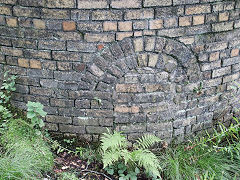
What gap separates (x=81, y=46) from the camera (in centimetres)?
259

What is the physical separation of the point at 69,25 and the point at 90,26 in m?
0.21

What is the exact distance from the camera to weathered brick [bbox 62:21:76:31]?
8.22 feet

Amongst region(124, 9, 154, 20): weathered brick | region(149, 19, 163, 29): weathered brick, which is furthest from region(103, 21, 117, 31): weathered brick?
region(149, 19, 163, 29): weathered brick

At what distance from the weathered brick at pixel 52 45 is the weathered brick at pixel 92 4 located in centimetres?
42

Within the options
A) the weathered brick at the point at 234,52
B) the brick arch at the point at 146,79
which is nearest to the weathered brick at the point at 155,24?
the brick arch at the point at 146,79

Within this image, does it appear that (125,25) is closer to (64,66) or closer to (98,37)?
(98,37)

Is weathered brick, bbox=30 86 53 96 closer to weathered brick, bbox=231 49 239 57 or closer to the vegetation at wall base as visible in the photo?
the vegetation at wall base

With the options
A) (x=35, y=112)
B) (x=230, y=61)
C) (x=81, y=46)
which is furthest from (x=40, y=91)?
(x=230, y=61)

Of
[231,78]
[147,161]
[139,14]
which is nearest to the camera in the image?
[147,161]

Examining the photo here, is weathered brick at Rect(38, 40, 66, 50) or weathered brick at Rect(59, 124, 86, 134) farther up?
weathered brick at Rect(38, 40, 66, 50)

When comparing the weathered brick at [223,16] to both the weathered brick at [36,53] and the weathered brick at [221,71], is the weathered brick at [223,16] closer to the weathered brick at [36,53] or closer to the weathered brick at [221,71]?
the weathered brick at [221,71]

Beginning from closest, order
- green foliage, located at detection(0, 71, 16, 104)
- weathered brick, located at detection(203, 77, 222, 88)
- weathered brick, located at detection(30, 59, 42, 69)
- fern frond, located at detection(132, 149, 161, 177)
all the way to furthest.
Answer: fern frond, located at detection(132, 149, 161, 177) → weathered brick, located at detection(30, 59, 42, 69) → green foliage, located at detection(0, 71, 16, 104) → weathered brick, located at detection(203, 77, 222, 88)

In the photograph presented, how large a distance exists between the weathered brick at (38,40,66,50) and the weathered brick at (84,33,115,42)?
26 cm

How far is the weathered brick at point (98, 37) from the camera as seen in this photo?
2.54 m
